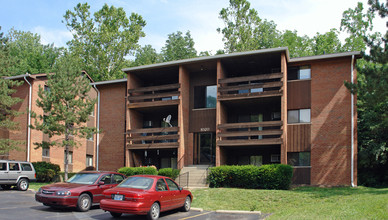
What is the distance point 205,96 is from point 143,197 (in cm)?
1696

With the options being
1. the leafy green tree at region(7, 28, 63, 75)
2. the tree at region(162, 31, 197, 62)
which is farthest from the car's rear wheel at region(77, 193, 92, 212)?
the tree at region(162, 31, 197, 62)

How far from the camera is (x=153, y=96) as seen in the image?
29.2m

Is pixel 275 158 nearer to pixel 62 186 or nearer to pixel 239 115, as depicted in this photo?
pixel 239 115

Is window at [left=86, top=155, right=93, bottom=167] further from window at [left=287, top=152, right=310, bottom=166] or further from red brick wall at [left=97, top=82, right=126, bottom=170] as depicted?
window at [left=287, top=152, right=310, bottom=166]

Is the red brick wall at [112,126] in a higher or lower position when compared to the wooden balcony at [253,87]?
lower

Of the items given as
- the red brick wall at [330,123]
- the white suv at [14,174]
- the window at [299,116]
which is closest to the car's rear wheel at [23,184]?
the white suv at [14,174]

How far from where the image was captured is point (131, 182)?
14312mm

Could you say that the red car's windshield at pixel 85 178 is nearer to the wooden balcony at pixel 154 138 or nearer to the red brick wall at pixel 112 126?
the wooden balcony at pixel 154 138

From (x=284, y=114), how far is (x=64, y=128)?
1452 cm

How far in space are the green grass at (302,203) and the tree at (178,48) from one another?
1591 inches

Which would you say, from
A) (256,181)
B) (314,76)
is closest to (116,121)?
(256,181)

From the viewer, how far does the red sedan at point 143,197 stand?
12945 millimetres

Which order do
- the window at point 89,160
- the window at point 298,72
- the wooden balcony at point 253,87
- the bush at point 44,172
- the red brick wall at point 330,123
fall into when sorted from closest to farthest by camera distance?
1. the red brick wall at point 330,123
2. the wooden balcony at point 253,87
3. the window at point 298,72
4. the bush at point 44,172
5. the window at point 89,160

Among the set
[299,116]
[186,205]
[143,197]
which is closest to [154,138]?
[299,116]
